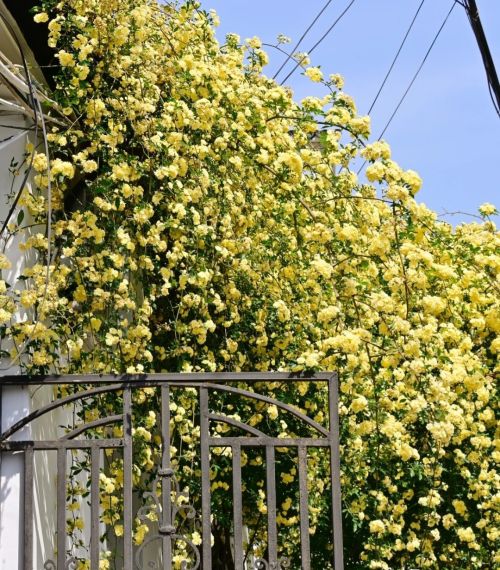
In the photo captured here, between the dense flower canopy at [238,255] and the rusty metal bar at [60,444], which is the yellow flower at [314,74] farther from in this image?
the rusty metal bar at [60,444]

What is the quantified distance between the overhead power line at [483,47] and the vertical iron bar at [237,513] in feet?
7.71

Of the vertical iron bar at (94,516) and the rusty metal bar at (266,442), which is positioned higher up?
the rusty metal bar at (266,442)

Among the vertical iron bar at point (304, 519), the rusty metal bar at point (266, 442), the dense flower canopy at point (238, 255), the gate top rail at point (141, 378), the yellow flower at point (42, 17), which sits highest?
the yellow flower at point (42, 17)

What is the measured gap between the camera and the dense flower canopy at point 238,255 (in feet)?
17.8

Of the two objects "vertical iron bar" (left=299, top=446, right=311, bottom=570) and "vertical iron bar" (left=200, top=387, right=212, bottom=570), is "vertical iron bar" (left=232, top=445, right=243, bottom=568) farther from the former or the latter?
"vertical iron bar" (left=299, top=446, right=311, bottom=570)

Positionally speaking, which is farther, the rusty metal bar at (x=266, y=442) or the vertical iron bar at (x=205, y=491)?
the rusty metal bar at (x=266, y=442)

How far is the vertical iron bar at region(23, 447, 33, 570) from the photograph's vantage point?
4824 mm

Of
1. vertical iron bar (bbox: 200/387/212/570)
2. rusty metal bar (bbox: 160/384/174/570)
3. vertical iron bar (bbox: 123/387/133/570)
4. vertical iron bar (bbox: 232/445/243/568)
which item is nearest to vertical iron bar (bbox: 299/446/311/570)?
vertical iron bar (bbox: 232/445/243/568)

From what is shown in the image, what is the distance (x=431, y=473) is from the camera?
246 inches

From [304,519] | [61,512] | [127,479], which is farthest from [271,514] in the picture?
[61,512]

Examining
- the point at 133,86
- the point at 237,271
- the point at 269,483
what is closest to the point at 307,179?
the point at 237,271

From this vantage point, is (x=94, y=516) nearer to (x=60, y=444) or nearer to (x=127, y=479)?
(x=127, y=479)

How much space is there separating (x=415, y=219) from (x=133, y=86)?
138 centimetres

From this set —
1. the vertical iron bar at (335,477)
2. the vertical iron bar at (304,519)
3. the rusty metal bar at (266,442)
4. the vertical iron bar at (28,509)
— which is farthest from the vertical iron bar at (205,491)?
the vertical iron bar at (28,509)
